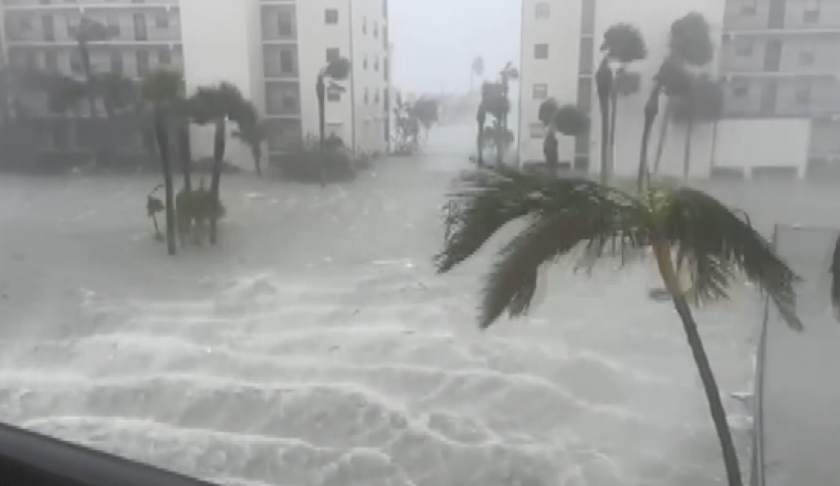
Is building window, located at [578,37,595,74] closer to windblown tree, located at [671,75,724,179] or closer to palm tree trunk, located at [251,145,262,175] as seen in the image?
windblown tree, located at [671,75,724,179]

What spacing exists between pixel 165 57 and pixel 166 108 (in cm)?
12

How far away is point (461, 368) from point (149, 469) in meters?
0.70

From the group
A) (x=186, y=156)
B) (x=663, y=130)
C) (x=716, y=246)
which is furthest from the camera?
(x=186, y=156)

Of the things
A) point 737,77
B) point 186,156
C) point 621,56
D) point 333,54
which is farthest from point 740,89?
point 186,156

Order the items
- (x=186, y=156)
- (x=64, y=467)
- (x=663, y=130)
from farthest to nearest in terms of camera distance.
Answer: (x=186, y=156), (x=663, y=130), (x=64, y=467)

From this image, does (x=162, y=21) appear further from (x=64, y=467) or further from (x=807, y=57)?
(x=807, y=57)

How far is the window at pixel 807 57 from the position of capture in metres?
1.28

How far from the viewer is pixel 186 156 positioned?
5.72 ft

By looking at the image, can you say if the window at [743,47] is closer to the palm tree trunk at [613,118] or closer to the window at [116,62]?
the palm tree trunk at [613,118]

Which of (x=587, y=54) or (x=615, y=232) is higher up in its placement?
(x=587, y=54)

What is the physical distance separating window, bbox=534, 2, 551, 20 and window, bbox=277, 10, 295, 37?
0.57m

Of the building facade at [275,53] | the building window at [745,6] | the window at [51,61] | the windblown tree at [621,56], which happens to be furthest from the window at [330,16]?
the building window at [745,6]

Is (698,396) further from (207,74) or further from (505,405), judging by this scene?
(207,74)

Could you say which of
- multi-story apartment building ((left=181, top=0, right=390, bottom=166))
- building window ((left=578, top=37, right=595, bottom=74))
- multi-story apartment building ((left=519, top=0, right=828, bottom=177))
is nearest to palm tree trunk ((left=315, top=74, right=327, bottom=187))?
multi-story apartment building ((left=181, top=0, right=390, bottom=166))
